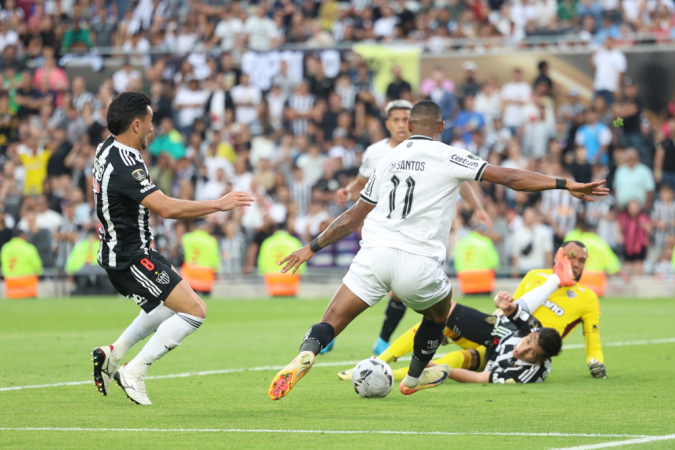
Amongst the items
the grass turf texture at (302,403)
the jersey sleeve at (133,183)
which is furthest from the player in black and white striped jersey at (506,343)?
the jersey sleeve at (133,183)

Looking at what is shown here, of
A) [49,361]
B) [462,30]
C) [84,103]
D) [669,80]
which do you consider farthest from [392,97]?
[49,361]

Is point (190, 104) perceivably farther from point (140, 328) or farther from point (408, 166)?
point (408, 166)

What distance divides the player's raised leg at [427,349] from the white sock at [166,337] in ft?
5.48

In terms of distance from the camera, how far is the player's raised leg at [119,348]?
24.2 ft

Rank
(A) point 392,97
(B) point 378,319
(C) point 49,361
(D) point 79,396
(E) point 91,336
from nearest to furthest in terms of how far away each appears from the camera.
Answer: (D) point 79,396
(C) point 49,361
(E) point 91,336
(B) point 378,319
(A) point 392,97

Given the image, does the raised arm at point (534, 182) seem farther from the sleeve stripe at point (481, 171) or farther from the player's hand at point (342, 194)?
the player's hand at point (342, 194)

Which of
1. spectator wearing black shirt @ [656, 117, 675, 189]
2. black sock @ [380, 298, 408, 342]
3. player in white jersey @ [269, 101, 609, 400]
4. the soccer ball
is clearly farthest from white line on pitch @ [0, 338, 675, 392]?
spectator wearing black shirt @ [656, 117, 675, 189]

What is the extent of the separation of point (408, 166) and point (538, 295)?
9.11ft

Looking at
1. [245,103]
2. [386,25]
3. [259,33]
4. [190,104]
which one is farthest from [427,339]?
[259,33]

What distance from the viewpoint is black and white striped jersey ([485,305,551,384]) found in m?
8.92

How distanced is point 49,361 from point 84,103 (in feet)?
49.7

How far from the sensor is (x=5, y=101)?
25797 millimetres

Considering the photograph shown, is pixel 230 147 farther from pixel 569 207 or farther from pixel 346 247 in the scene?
pixel 569 207

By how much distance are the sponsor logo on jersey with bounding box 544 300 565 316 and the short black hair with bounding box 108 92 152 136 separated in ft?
14.0
